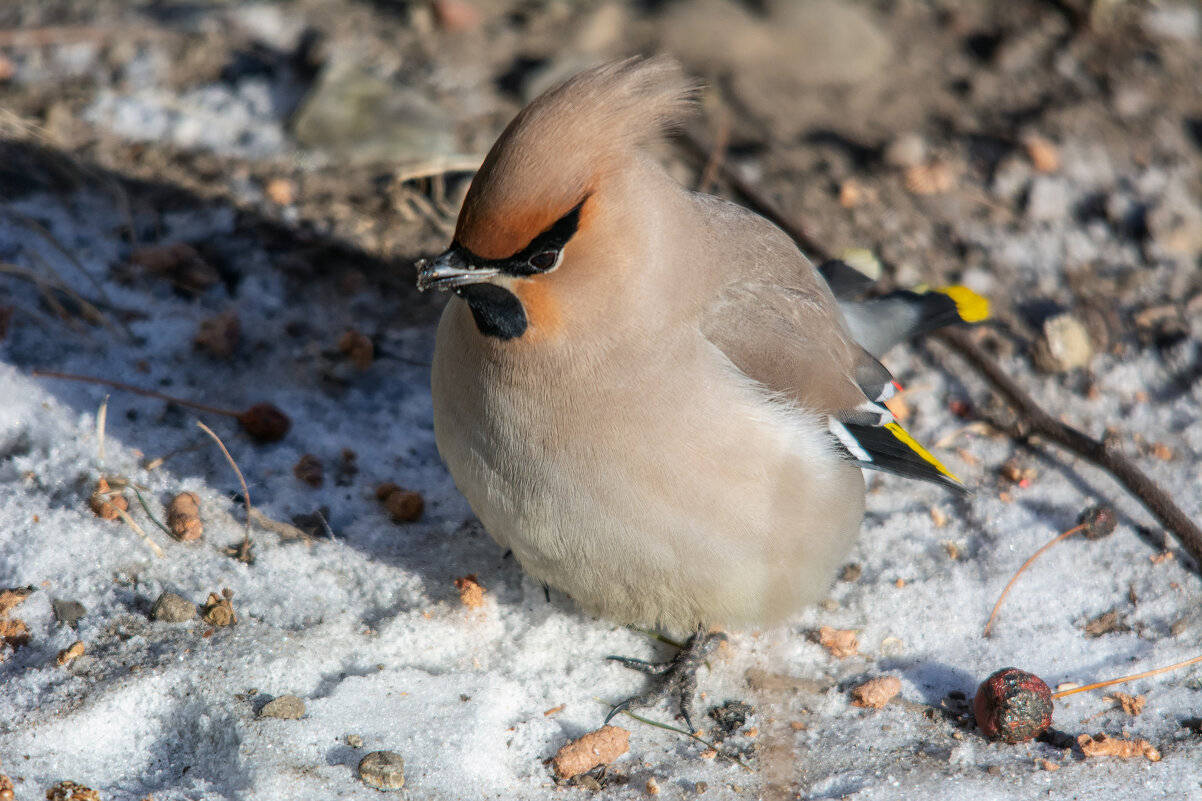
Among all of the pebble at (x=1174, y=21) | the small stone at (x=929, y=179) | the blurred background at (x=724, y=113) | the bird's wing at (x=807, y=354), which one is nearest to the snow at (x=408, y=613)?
the blurred background at (x=724, y=113)

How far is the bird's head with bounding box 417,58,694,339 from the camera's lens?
2.75m

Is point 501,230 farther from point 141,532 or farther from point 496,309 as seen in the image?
point 141,532

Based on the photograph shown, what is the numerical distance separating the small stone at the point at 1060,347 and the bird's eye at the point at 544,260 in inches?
102

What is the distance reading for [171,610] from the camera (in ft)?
10.8

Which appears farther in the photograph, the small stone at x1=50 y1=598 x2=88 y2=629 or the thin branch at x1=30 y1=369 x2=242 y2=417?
the thin branch at x1=30 y1=369 x2=242 y2=417

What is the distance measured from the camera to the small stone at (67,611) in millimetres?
3230

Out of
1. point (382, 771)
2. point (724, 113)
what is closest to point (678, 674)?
point (382, 771)

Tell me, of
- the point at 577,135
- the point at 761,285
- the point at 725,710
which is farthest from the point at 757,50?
the point at 725,710

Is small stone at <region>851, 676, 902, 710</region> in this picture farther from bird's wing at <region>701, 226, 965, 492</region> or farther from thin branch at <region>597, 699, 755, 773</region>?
bird's wing at <region>701, 226, 965, 492</region>

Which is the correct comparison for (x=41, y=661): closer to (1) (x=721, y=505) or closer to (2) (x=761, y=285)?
(1) (x=721, y=505)

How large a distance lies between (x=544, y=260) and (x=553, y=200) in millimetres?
157

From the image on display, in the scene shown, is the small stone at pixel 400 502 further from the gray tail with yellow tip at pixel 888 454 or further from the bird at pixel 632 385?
the gray tail with yellow tip at pixel 888 454

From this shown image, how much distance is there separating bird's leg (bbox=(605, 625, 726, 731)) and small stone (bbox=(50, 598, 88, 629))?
155 cm

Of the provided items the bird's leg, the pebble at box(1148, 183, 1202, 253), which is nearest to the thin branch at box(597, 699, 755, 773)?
the bird's leg
